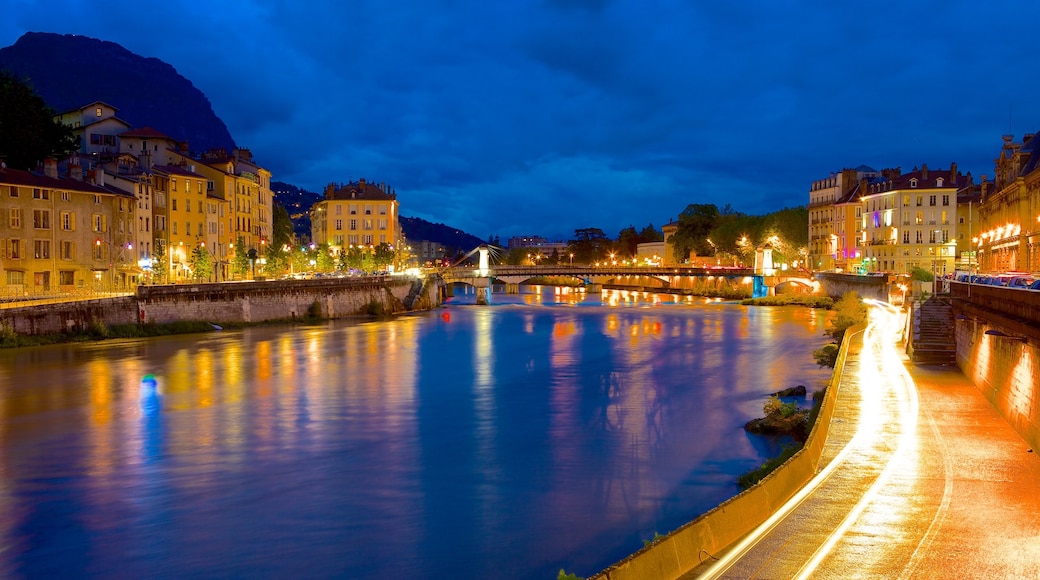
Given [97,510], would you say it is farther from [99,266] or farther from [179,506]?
[99,266]

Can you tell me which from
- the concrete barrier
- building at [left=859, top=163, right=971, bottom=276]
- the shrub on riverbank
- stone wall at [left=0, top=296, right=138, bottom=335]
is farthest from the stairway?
building at [left=859, top=163, right=971, bottom=276]

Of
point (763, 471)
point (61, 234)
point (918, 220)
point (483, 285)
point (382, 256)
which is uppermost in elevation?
point (918, 220)

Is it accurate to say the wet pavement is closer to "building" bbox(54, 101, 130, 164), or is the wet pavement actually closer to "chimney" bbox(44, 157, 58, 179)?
"chimney" bbox(44, 157, 58, 179)

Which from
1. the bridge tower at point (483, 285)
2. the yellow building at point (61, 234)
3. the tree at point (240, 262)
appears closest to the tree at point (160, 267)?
the yellow building at point (61, 234)

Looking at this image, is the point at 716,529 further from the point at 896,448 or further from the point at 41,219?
the point at 41,219

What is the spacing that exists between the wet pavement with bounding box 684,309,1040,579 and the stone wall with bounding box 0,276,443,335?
38546 mm

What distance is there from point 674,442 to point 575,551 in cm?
833

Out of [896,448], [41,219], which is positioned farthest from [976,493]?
[41,219]

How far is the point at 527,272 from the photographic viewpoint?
94812 mm

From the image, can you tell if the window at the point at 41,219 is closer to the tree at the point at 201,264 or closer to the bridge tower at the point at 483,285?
the tree at the point at 201,264

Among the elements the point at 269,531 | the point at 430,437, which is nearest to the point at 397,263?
the point at 430,437

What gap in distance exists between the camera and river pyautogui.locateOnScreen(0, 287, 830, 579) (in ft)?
47.5

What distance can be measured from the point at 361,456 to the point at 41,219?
3802 centimetres

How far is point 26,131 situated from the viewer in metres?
60.2
